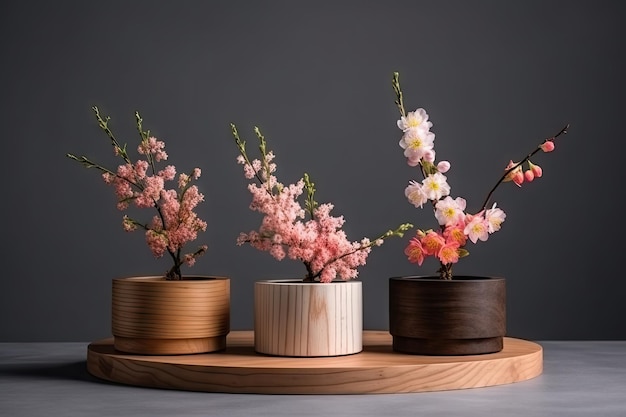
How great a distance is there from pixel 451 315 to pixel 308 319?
24cm

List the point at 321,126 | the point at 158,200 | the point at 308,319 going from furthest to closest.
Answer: the point at 321,126 → the point at 158,200 → the point at 308,319

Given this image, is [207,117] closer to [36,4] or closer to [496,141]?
[36,4]

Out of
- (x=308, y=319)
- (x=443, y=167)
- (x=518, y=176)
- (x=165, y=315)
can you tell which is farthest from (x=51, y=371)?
(x=518, y=176)

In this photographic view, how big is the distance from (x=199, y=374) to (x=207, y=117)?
1.06 metres

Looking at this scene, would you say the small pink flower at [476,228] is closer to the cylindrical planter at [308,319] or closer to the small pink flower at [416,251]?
the small pink flower at [416,251]

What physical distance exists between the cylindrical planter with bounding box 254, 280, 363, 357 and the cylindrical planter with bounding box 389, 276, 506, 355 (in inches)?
4.1

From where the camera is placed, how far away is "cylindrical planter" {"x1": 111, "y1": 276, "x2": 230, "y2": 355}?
5.64 ft

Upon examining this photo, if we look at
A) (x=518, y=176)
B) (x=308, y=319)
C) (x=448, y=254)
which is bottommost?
(x=308, y=319)

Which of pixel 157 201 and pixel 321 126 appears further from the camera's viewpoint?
pixel 321 126

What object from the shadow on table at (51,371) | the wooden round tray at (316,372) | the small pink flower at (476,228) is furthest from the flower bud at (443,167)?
the shadow on table at (51,371)

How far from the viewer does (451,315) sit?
1.71m

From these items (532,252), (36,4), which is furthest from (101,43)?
(532,252)

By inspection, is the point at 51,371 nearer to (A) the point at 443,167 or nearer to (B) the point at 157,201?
(B) the point at 157,201

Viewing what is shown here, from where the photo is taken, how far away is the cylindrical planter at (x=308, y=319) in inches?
66.9
